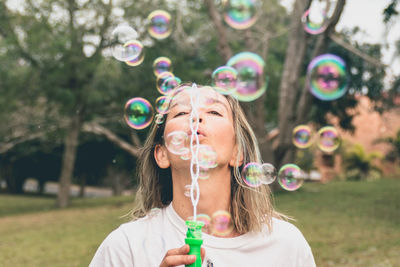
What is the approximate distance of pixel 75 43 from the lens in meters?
12.5

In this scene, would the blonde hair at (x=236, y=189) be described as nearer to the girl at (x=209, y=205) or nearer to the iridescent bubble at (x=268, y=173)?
the girl at (x=209, y=205)

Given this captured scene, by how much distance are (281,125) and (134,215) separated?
7.46 meters

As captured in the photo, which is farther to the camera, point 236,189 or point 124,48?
point 124,48

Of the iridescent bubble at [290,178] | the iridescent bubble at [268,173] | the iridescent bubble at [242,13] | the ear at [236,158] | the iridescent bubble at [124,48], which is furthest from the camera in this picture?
the iridescent bubble at [242,13]

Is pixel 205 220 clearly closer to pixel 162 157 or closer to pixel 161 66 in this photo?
pixel 162 157

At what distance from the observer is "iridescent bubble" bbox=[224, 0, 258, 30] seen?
12.9ft

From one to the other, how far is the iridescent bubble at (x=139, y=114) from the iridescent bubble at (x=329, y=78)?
175cm

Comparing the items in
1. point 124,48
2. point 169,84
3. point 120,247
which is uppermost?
point 124,48

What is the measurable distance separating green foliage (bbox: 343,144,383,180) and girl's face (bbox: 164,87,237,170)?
70.5 feet

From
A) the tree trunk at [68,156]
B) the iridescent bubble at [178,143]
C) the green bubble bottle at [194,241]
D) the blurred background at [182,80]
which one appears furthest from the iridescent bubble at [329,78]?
the tree trunk at [68,156]

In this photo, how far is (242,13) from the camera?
13.2 ft

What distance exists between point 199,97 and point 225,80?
641 mm

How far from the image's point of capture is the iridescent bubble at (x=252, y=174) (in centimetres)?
206

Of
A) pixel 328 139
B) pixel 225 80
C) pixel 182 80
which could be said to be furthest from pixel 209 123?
pixel 182 80
